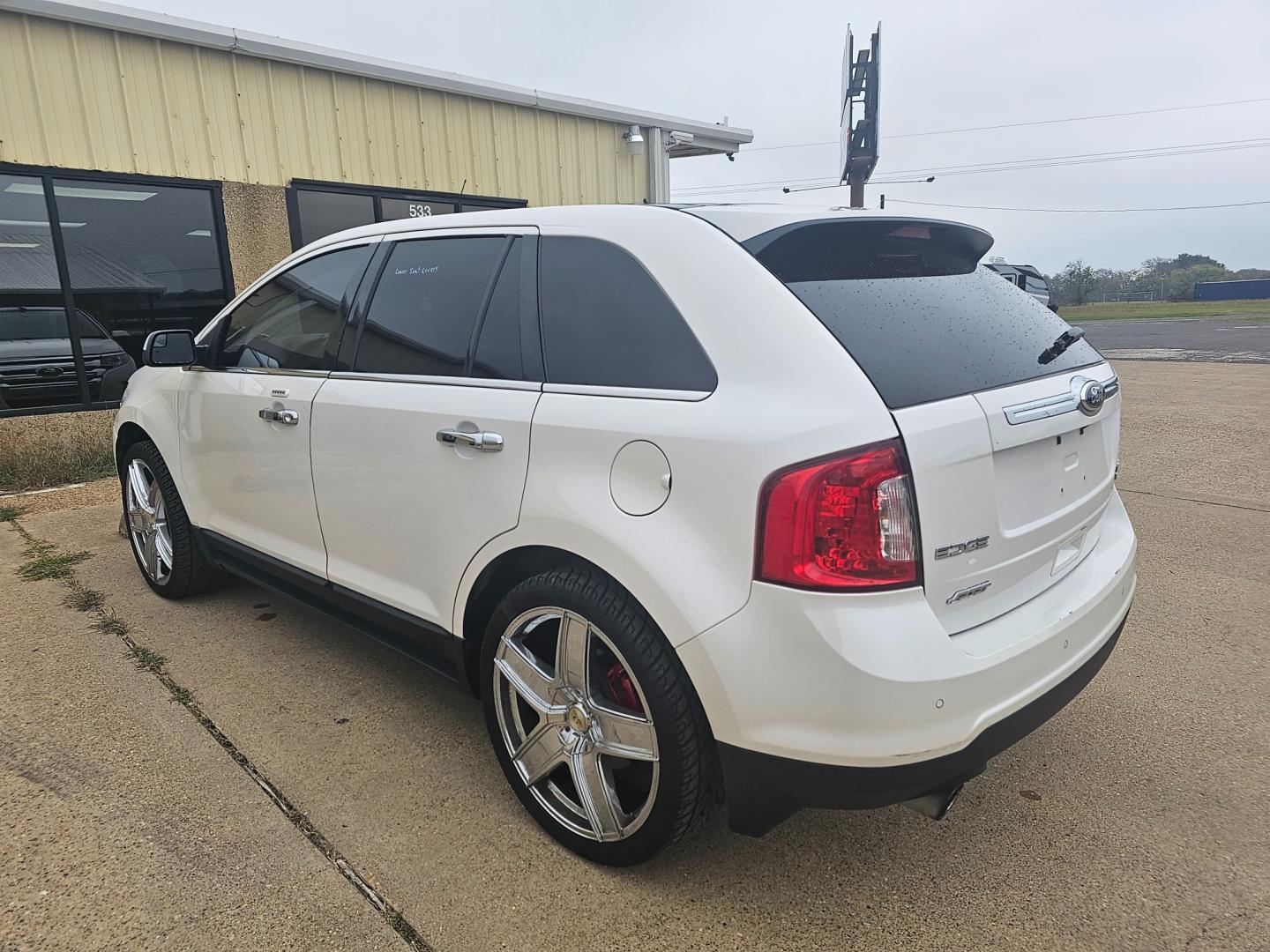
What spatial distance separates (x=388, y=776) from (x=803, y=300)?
1.99 m

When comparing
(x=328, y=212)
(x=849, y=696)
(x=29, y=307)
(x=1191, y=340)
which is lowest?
(x=1191, y=340)

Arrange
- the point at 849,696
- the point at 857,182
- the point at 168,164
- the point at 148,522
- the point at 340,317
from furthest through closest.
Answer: the point at 857,182
the point at 168,164
the point at 148,522
the point at 340,317
the point at 849,696

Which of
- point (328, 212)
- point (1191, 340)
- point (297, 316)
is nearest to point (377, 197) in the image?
point (328, 212)

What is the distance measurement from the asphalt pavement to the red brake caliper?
1678cm

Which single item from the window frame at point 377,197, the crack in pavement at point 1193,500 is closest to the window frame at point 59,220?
the window frame at point 377,197

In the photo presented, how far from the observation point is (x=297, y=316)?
3334 mm

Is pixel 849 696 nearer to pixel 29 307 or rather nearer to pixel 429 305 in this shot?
pixel 429 305

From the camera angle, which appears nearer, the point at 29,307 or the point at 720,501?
the point at 720,501

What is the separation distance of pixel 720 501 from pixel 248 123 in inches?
314

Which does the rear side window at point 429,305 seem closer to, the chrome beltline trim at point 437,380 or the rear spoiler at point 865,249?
the chrome beltline trim at point 437,380

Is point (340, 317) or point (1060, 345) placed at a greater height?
point (340, 317)

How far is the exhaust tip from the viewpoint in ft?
6.22

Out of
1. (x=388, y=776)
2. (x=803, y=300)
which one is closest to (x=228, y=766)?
(x=388, y=776)

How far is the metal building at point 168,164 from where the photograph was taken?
6.90 m
